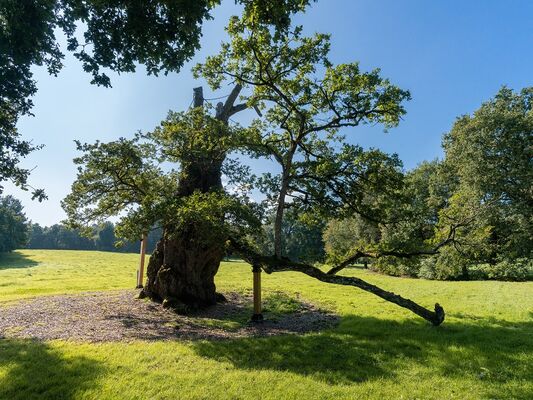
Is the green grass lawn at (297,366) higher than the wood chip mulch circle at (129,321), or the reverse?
the green grass lawn at (297,366)

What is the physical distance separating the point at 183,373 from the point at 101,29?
769cm

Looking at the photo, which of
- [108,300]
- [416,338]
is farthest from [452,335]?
[108,300]

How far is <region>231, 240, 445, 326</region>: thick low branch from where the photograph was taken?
1211 cm

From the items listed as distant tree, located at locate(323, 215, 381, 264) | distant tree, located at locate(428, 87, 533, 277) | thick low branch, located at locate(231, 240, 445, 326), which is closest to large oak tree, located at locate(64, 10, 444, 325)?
thick low branch, located at locate(231, 240, 445, 326)

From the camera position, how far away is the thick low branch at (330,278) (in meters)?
12.1

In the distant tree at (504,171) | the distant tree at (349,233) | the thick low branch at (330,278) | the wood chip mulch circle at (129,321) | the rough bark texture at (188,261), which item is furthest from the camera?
the distant tree at (349,233)

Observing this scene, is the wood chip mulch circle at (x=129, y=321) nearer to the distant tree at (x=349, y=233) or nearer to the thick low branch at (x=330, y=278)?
the thick low branch at (x=330, y=278)

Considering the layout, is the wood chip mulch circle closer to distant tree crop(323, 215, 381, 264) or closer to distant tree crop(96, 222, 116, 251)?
distant tree crop(323, 215, 381, 264)

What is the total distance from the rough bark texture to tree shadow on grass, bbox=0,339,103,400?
278 inches

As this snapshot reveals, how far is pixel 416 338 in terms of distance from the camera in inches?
416

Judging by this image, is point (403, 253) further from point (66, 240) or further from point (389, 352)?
point (66, 240)

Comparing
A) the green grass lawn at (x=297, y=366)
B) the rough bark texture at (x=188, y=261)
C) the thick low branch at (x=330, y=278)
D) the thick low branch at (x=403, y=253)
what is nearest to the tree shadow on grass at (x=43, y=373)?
the green grass lawn at (x=297, y=366)

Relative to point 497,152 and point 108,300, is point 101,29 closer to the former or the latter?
point 108,300

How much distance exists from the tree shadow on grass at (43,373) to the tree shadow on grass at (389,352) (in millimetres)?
2868
